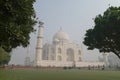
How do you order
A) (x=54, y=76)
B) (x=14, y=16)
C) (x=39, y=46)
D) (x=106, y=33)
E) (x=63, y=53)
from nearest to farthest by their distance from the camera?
1. (x=14, y=16)
2. (x=54, y=76)
3. (x=106, y=33)
4. (x=39, y=46)
5. (x=63, y=53)

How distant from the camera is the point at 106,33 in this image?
→ 80.7ft

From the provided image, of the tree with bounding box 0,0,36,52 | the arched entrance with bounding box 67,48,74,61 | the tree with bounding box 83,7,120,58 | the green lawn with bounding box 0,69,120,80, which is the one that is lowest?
the green lawn with bounding box 0,69,120,80

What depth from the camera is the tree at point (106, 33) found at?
77.2ft

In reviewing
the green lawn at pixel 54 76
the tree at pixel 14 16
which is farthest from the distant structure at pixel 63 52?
the tree at pixel 14 16

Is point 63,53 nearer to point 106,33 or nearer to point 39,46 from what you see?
→ point 39,46

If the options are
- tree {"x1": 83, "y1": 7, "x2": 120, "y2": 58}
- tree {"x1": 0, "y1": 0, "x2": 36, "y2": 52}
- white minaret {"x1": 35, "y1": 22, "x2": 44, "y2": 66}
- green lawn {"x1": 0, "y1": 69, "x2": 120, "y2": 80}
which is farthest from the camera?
white minaret {"x1": 35, "y1": 22, "x2": 44, "y2": 66}

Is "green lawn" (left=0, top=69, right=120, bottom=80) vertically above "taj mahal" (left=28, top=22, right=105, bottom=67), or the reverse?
"taj mahal" (left=28, top=22, right=105, bottom=67)

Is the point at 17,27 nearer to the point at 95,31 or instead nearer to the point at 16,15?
the point at 16,15

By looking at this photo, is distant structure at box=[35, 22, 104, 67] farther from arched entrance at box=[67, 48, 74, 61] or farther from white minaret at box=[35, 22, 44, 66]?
white minaret at box=[35, 22, 44, 66]

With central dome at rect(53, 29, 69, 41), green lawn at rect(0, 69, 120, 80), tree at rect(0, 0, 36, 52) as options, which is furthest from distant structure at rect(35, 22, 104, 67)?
tree at rect(0, 0, 36, 52)

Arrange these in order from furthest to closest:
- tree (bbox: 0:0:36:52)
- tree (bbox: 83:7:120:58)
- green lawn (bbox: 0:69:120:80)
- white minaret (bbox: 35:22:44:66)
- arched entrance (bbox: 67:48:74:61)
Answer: arched entrance (bbox: 67:48:74:61) < white minaret (bbox: 35:22:44:66) < tree (bbox: 83:7:120:58) < green lawn (bbox: 0:69:120:80) < tree (bbox: 0:0:36:52)

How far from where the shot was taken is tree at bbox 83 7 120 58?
77.2 feet

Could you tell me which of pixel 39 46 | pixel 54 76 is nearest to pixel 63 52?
pixel 39 46

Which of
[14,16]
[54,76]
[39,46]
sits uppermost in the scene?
[39,46]
